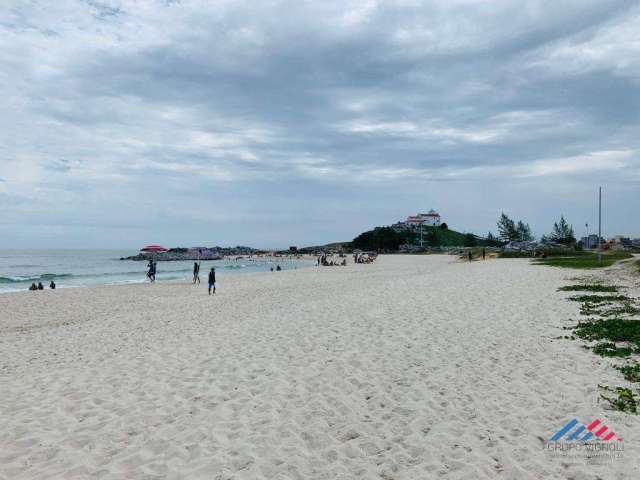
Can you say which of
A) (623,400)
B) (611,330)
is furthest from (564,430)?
(611,330)

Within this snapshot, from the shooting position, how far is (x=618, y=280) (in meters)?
23.4

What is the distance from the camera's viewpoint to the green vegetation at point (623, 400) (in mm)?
5875

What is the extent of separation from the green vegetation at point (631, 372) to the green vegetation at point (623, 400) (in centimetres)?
67

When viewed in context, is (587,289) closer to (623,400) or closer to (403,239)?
(623,400)

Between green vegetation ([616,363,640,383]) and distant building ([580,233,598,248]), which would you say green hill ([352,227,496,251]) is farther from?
green vegetation ([616,363,640,383])

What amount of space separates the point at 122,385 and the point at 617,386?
838 cm

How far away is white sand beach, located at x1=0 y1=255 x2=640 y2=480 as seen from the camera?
467 centimetres

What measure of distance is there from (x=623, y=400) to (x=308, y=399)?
466cm

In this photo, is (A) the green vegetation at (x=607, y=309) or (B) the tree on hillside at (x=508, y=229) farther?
(B) the tree on hillside at (x=508, y=229)

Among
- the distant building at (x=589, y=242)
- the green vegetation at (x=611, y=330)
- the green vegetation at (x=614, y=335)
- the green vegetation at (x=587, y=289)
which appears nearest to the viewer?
the green vegetation at (x=614, y=335)

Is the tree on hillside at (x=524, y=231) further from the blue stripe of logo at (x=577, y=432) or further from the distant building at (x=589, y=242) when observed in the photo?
the blue stripe of logo at (x=577, y=432)

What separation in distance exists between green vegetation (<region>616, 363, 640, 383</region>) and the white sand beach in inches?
8.3

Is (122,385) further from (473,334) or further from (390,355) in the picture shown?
(473,334)

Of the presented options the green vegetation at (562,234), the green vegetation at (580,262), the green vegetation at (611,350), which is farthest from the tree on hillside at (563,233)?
the green vegetation at (611,350)
